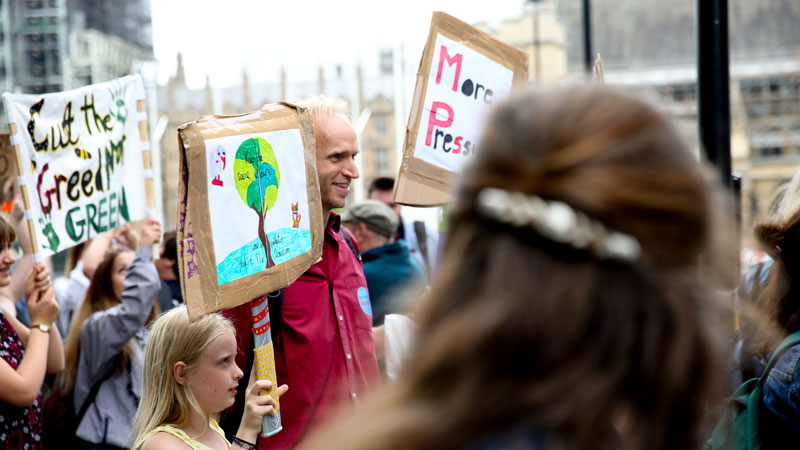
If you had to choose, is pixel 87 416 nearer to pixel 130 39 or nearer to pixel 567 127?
pixel 567 127

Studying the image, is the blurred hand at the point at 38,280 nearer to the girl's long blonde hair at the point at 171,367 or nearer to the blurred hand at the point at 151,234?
the blurred hand at the point at 151,234

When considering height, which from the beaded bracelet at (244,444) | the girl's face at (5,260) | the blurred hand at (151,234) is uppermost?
the blurred hand at (151,234)

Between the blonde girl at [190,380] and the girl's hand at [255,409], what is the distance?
0.17 ft

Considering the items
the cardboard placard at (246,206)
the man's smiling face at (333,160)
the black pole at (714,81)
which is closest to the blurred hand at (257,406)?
the cardboard placard at (246,206)

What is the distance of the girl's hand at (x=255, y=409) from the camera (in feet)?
9.20

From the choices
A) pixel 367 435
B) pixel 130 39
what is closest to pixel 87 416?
pixel 367 435

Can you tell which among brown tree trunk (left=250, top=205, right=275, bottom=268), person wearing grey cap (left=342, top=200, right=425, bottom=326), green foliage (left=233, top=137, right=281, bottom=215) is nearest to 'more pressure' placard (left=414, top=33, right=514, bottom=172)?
green foliage (left=233, top=137, right=281, bottom=215)

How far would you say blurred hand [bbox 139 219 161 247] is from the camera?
4559 mm

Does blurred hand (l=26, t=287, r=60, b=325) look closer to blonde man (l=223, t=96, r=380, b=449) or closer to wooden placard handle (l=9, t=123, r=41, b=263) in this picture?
wooden placard handle (l=9, t=123, r=41, b=263)

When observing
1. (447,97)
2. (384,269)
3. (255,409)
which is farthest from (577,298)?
(384,269)

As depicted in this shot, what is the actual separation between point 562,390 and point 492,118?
34cm

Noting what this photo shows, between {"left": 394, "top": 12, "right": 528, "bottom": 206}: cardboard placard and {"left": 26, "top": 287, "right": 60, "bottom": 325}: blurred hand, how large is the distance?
156 cm

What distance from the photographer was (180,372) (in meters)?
3.02

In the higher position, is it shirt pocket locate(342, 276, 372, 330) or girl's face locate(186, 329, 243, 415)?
shirt pocket locate(342, 276, 372, 330)
